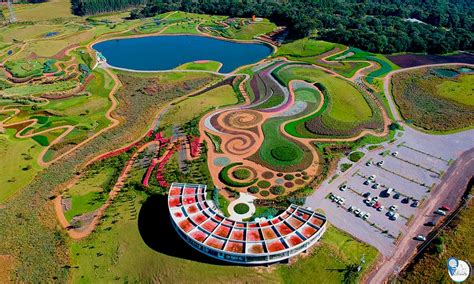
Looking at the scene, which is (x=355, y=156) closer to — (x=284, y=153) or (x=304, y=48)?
(x=284, y=153)

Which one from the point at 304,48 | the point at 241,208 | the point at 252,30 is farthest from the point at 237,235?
the point at 252,30

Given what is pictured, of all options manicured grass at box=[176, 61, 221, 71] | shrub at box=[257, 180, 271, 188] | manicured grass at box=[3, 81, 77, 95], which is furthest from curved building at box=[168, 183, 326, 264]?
manicured grass at box=[176, 61, 221, 71]

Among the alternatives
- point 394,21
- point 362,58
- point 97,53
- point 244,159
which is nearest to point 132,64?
point 97,53

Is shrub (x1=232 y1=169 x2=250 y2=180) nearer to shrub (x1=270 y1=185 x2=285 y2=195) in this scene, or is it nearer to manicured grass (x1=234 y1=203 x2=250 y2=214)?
shrub (x1=270 y1=185 x2=285 y2=195)

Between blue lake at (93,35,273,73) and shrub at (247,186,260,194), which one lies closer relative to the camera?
shrub at (247,186,260,194)

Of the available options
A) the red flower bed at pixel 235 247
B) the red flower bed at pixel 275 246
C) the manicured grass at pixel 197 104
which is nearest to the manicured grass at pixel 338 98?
the manicured grass at pixel 197 104
